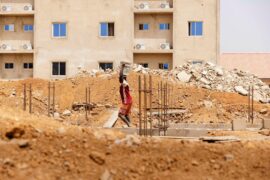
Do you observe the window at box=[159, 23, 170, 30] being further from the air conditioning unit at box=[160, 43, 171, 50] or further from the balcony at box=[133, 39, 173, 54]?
the air conditioning unit at box=[160, 43, 171, 50]

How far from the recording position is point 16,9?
3841cm

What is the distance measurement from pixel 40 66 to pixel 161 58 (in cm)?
982

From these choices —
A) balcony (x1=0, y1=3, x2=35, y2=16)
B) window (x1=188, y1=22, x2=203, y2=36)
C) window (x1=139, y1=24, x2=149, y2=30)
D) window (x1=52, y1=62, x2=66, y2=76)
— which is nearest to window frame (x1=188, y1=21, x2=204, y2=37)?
window (x1=188, y1=22, x2=203, y2=36)

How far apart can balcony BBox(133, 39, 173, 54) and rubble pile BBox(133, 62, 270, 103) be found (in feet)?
13.0

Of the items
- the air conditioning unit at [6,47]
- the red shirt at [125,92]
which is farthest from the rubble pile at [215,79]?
the red shirt at [125,92]

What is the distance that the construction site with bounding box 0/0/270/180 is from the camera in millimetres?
7805

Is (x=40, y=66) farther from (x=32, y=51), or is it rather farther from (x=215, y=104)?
(x=215, y=104)

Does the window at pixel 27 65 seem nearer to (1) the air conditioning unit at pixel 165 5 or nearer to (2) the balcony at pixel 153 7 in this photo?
(2) the balcony at pixel 153 7

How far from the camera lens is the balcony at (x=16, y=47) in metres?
37.4

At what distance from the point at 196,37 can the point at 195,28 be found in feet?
2.40

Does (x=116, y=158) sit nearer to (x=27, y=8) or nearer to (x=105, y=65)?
(x=105, y=65)

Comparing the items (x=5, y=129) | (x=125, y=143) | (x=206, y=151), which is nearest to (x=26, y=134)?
(x=5, y=129)

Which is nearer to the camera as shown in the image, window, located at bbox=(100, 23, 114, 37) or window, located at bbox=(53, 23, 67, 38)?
window, located at bbox=(100, 23, 114, 37)

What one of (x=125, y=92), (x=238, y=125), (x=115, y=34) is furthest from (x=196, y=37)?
(x=125, y=92)
